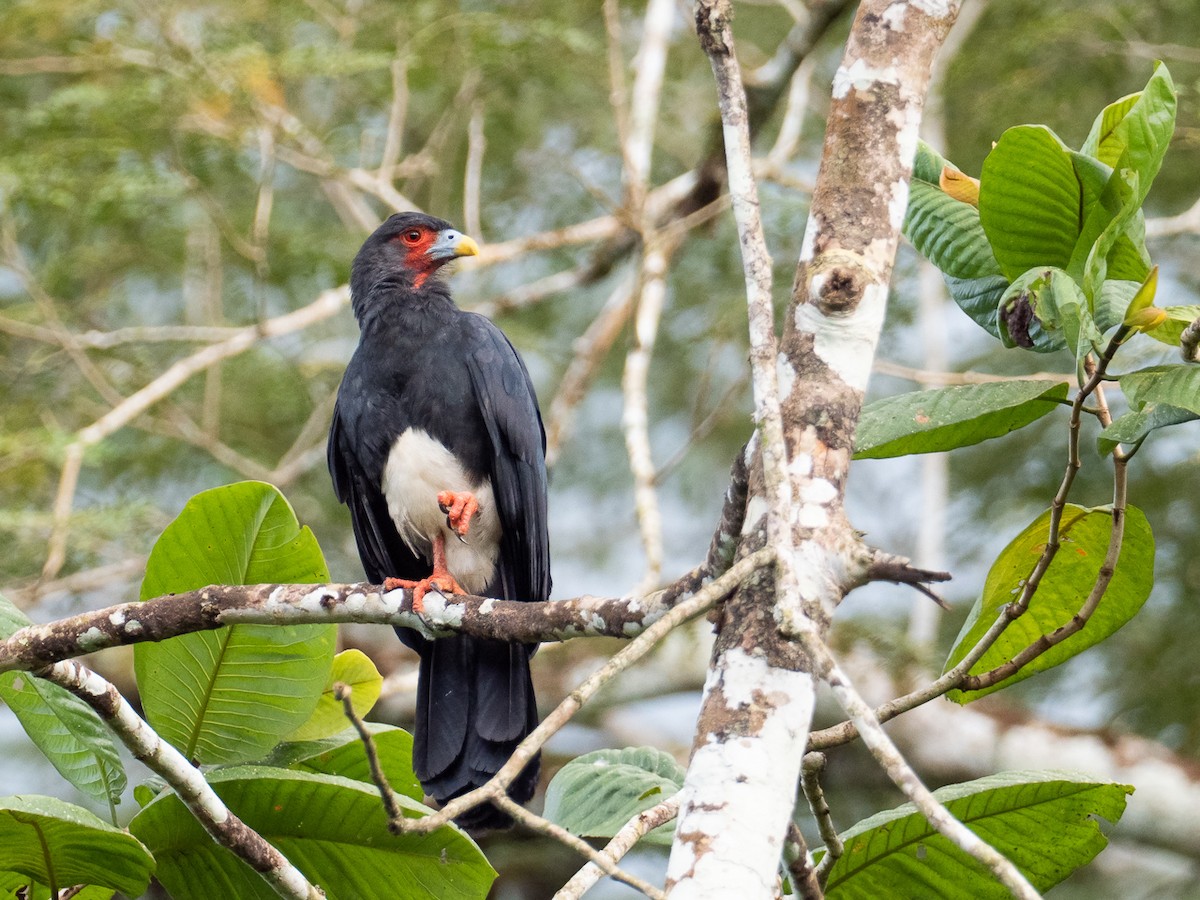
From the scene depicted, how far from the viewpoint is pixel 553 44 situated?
319 inches

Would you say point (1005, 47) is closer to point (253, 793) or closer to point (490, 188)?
Answer: point (490, 188)

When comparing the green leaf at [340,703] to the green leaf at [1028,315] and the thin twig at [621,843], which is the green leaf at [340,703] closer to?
the thin twig at [621,843]

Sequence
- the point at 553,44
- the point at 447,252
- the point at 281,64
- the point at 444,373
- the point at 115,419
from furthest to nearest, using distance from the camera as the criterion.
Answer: the point at 553,44
the point at 281,64
the point at 115,419
the point at 447,252
the point at 444,373

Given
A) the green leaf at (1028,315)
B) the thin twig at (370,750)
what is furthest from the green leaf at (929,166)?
A: the thin twig at (370,750)

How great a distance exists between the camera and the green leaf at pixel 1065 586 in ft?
8.39

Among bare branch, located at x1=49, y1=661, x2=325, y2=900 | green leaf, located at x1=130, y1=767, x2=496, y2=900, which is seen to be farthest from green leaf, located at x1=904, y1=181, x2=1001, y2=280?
bare branch, located at x1=49, y1=661, x2=325, y2=900

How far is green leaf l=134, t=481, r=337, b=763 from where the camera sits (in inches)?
106

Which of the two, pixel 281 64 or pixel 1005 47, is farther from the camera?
pixel 1005 47

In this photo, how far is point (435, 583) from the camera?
3.29 m

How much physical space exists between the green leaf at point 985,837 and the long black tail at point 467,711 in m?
1.66

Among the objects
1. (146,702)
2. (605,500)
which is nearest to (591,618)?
(146,702)

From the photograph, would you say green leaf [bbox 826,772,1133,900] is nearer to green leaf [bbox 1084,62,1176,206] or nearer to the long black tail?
green leaf [bbox 1084,62,1176,206]

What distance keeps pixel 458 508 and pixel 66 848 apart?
1.96m

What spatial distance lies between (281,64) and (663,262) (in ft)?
7.63
